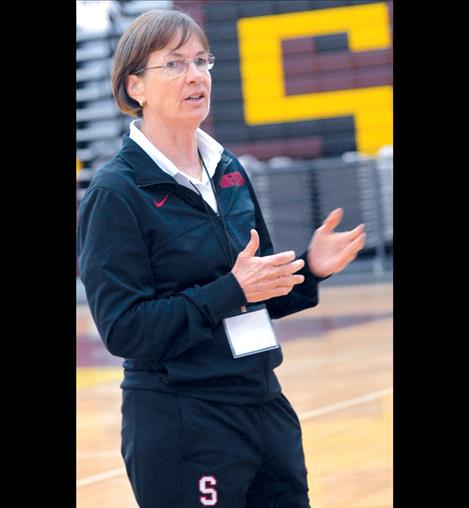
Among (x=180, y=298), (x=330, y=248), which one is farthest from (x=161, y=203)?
(x=330, y=248)

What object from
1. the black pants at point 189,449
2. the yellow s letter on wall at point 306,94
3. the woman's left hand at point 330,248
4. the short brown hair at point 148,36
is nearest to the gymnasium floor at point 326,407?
the woman's left hand at point 330,248

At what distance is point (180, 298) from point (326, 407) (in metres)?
4.87

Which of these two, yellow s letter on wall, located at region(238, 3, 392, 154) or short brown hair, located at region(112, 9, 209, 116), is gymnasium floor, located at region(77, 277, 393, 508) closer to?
short brown hair, located at region(112, 9, 209, 116)

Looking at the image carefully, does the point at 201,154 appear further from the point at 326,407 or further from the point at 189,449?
the point at 326,407

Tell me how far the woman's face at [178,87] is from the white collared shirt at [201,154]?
73 millimetres

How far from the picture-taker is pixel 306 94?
56.2 ft

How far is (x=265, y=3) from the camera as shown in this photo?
56.1ft

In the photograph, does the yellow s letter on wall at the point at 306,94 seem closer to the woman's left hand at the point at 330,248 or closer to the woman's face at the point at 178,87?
the woman's left hand at the point at 330,248

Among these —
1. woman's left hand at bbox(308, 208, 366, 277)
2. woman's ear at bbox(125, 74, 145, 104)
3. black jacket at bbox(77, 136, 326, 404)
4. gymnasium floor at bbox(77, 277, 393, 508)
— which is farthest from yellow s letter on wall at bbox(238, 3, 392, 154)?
black jacket at bbox(77, 136, 326, 404)

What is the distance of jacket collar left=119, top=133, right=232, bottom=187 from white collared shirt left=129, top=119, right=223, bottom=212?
0.01 meters

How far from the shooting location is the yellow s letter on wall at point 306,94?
16.9 m
